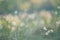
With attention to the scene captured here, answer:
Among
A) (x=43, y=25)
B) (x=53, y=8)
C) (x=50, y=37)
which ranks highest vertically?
(x=53, y=8)

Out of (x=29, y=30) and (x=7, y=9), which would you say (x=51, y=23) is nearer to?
(x=29, y=30)

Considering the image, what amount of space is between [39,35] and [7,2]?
403mm

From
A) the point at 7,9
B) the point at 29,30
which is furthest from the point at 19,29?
the point at 7,9

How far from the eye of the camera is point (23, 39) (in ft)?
4.71

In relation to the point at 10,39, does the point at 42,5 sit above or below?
above

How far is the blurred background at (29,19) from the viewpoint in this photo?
1.43 meters

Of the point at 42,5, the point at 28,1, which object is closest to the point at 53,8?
the point at 42,5

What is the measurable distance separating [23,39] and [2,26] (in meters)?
0.22

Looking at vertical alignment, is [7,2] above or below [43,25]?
above

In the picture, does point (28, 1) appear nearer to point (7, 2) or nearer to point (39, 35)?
point (7, 2)

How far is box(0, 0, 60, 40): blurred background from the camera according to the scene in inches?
56.3

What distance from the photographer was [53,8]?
1460 millimetres

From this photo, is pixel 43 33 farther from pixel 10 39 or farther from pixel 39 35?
pixel 10 39

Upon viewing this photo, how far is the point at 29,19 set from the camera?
145 cm
